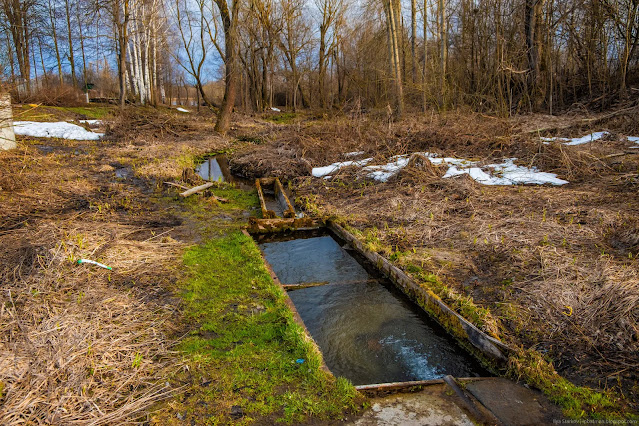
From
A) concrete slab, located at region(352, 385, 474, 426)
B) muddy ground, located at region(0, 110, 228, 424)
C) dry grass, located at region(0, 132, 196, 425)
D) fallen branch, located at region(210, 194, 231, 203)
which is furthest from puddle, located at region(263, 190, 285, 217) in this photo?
concrete slab, located at region(352, 385, 474, 426)

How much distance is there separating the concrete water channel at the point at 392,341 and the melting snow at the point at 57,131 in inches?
552

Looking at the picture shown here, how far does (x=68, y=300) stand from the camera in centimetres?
400

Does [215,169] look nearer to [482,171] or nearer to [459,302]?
[482,171]

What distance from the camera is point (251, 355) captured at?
344cm

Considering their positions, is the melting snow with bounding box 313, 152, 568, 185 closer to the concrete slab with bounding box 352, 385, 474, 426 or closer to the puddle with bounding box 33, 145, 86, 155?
the concrete slab with bounding box 352, 385, 474, 426

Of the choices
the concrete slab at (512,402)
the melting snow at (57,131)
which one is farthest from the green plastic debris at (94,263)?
the melting snow at (57,131)

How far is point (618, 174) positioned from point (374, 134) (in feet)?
21.8

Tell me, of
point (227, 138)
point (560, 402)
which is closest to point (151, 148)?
point (227, 138)

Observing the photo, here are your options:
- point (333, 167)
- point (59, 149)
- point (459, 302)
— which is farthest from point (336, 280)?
point (59, 149)

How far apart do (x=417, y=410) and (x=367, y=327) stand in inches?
58.6

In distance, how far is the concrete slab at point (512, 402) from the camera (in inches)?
108

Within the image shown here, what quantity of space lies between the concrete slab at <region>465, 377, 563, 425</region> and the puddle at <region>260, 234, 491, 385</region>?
45 centimetres

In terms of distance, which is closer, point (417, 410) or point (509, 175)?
point (417, 410)

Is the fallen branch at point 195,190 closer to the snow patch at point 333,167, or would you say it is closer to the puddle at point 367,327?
the snow patch at point 333,167
